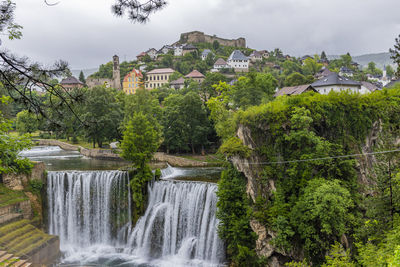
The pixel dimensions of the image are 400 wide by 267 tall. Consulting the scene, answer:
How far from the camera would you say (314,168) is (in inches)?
637

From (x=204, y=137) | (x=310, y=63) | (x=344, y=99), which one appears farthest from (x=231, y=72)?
(x=344, y=99)

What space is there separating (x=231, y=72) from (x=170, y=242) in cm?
6854

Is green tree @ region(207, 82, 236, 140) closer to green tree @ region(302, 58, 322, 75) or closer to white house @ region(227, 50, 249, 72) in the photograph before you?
white house @ region(227, 50, 249, 72)

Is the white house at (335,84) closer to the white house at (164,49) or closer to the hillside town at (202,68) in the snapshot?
the hillside town at (202,68)

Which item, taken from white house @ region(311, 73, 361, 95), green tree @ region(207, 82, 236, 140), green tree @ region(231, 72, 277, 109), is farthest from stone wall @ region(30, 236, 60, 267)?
white house @ region(311, 73, 361, 95)

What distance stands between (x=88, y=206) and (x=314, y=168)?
641 inches

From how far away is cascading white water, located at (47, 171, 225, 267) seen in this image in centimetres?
1891

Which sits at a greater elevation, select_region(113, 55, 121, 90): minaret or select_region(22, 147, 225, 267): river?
select_region(113, 55, 121, 90): minaret

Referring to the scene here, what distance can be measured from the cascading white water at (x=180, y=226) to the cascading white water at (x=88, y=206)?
2.08 metres

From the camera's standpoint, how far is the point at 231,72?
3263 inches

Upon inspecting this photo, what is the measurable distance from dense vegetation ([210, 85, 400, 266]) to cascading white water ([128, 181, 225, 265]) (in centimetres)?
225

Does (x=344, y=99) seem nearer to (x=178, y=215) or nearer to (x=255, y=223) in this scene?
(x=255, y=223)

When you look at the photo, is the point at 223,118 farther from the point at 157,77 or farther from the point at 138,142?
the point at 157,77

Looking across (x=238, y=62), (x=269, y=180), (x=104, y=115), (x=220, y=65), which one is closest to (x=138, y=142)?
(x=269, y=180)
